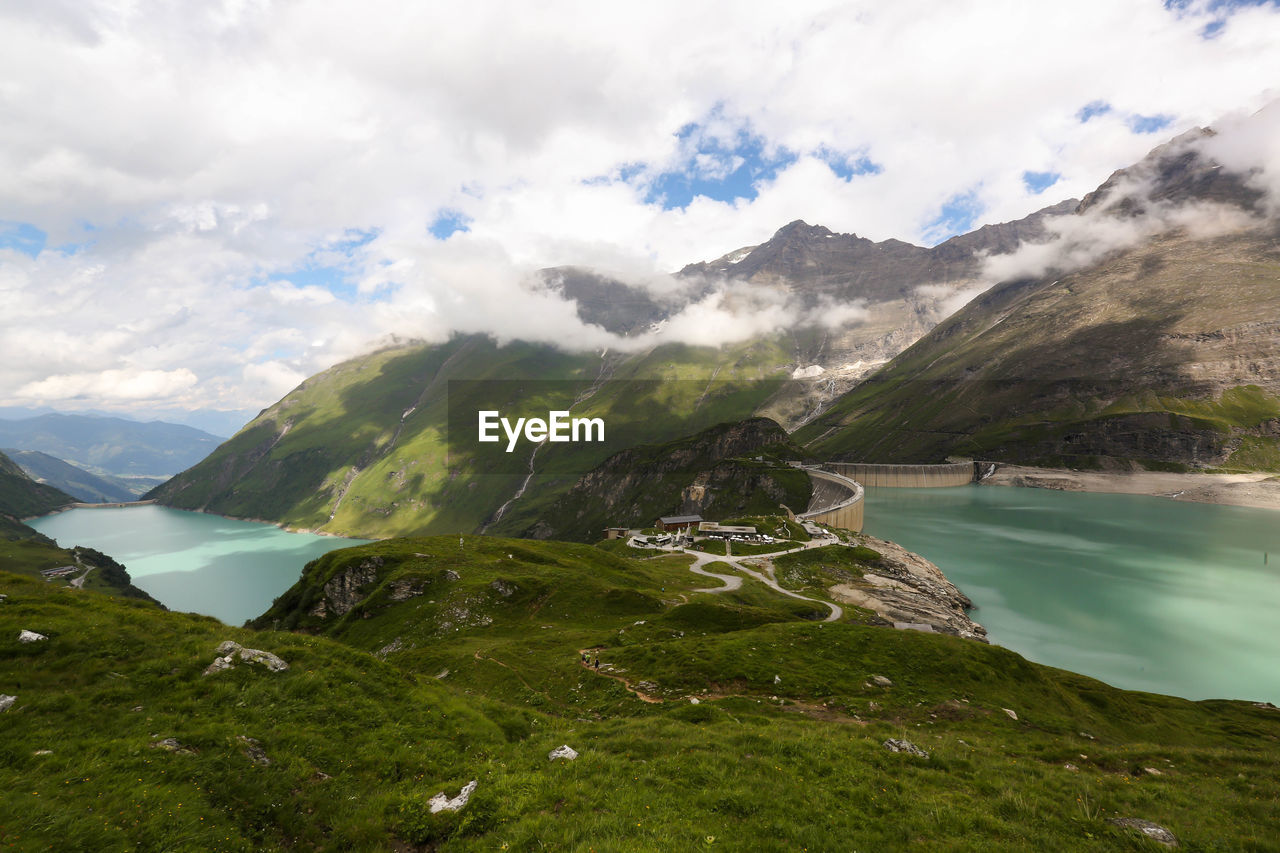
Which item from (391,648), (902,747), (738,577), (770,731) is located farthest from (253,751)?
(738,577)

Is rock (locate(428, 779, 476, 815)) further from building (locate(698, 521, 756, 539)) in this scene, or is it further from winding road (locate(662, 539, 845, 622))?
building (locate(698, 521, 756, 539))

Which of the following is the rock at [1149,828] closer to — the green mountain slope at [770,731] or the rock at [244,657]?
the green mountain slope at [770,731]

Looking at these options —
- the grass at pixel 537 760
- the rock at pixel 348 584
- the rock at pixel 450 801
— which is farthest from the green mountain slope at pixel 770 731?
the rock at pixel 348 584

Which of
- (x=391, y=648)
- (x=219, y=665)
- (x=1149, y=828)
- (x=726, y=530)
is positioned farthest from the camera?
(x=726, y=530)

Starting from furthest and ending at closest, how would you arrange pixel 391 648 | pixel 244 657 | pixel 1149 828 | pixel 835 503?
pixel 835 503
pixel 391 648
pixel 244 657
pixel 1149 828

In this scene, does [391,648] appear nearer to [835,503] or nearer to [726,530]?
[726,530]

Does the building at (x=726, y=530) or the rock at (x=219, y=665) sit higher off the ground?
the rock at (x=219, y=665)

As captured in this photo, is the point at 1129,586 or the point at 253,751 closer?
the point at 253,751

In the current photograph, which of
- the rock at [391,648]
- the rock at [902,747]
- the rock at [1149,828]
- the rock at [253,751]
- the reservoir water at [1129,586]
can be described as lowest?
the reservoir water at [1129,586]
